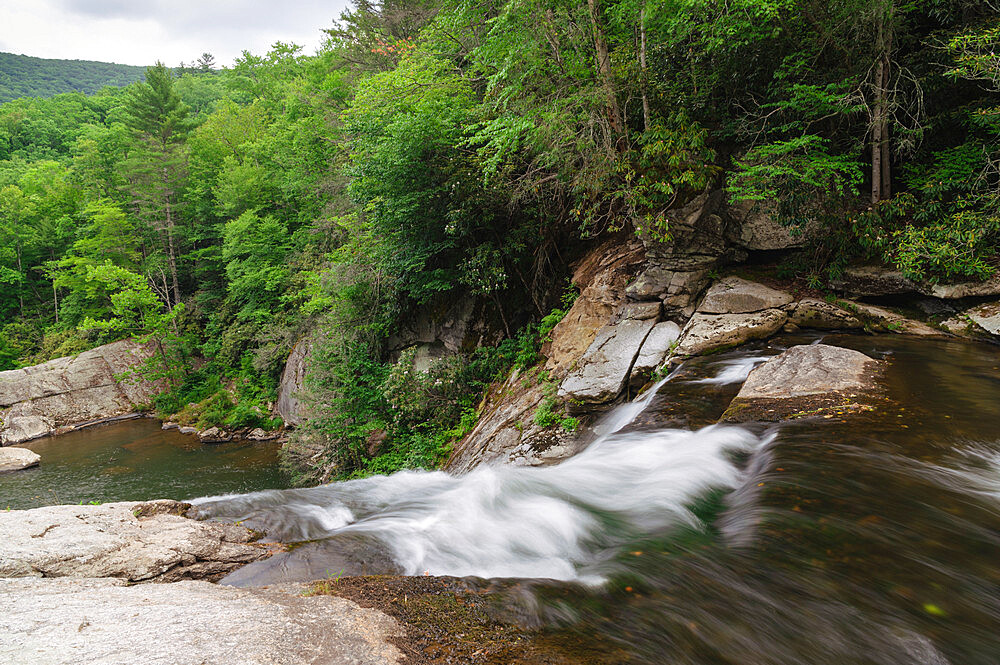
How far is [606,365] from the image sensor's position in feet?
27.0

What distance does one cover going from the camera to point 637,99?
9.21 m

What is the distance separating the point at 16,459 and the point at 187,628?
2358 cm

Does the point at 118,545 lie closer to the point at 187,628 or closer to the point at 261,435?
the point at 187,628

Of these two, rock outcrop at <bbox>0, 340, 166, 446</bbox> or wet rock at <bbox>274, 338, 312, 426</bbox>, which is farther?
rock outcrop at <bbox>0, 340, 166, 446</bbox>

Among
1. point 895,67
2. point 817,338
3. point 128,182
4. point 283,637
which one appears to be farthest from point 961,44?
point 128,182

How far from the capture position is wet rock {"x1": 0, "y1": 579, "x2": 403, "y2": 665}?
1.78 m

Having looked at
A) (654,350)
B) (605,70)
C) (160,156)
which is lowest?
(654,350)

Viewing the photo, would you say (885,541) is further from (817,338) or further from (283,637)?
(817,338)

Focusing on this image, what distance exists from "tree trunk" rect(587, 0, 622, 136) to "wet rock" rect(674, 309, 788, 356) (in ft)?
13.5

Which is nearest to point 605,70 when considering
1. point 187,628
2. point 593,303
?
point 593,303

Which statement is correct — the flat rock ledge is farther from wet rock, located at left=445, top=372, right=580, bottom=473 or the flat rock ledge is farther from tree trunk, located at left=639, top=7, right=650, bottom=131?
tree trunk, located at left=639, top=7, right=650, bottom=131

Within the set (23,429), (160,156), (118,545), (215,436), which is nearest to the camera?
(118,545)

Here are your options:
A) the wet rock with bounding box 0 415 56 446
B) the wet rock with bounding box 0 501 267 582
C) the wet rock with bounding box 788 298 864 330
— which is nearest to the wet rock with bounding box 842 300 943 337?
the wet rock with bounding box 788 298 864 330

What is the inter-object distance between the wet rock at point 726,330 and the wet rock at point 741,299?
→ 130 mm
